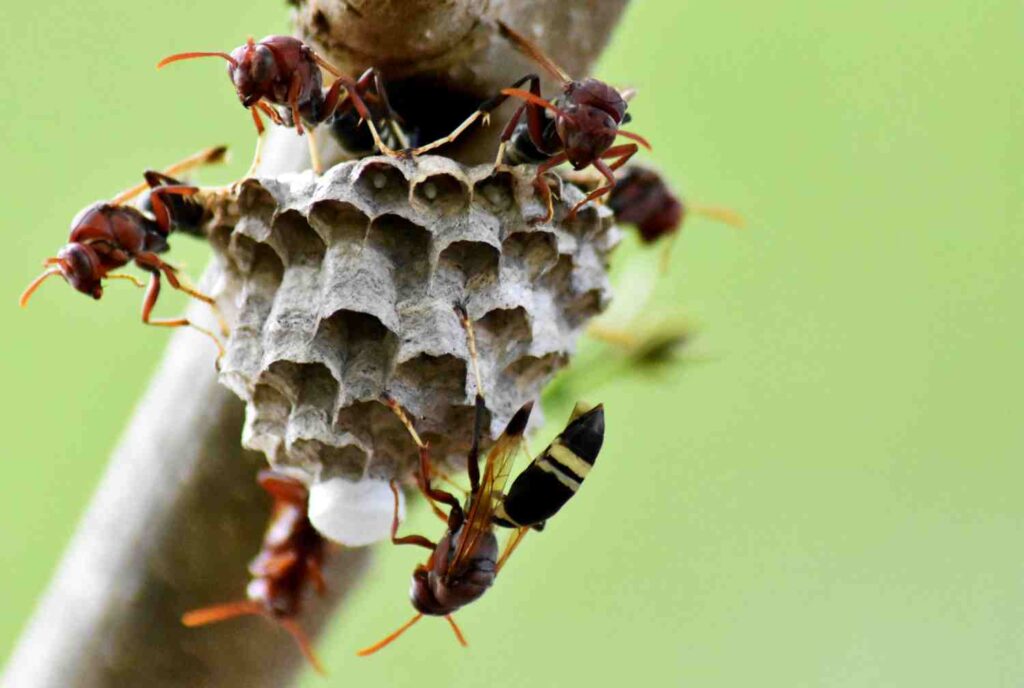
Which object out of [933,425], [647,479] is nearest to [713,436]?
[647,479]

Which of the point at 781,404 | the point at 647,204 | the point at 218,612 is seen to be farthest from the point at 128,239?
the point at 781,404

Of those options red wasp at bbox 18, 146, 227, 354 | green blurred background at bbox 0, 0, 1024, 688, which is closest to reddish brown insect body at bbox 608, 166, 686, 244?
red wasp at bbox 18, 146, 227, 354

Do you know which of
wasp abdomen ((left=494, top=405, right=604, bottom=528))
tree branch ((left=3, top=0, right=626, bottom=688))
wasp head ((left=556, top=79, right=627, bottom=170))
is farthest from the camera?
tree branch ((left=3, top=0, right=626, bottom=688))

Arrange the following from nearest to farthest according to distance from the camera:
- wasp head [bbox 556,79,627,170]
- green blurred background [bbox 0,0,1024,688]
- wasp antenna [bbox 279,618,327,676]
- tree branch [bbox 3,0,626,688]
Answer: wasp head [bbox 556,79,627,170] < tree branch [bbox 3,0,626,688] < wasp antenna [bbox 279,618,327,676] < green blurred background [bbox 0,0,1024,688]

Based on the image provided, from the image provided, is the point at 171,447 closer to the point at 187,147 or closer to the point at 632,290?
the point at 632,290

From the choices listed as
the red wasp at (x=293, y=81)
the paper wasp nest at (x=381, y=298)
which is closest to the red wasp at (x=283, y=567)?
the paper wasp nest at (x=381, y=298)

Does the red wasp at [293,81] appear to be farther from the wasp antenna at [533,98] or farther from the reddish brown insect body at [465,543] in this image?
the reddish brown insect body at [465,543]

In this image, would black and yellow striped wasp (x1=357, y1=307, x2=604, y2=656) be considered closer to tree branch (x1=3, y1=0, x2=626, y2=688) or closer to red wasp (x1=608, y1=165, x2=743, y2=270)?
tree branch (x1=3, y1=0, x2=626, y2=688)

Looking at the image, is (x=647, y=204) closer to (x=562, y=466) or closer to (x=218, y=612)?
(x=562, y=466)
